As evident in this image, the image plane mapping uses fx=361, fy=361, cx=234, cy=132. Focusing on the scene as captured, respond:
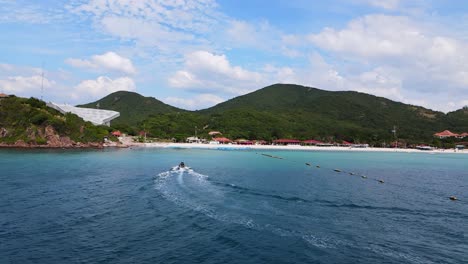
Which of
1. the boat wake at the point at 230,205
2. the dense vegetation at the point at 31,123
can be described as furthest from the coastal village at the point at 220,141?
the boat wake at the point at 230,205

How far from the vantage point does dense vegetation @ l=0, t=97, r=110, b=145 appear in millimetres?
113438

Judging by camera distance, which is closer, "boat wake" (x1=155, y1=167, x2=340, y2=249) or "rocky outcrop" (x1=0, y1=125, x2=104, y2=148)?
"boat wake" (x1=155, y1=167, x2=340, y2=249)

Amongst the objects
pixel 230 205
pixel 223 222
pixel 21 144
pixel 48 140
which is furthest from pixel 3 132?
pixel 223 222

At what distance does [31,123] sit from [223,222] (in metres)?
111

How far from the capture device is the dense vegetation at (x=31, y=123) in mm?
113438

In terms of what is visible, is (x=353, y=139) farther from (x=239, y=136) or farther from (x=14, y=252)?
(x=14, y=252)

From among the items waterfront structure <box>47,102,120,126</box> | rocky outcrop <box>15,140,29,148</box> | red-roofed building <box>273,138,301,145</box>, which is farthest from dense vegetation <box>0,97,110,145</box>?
red-roofed building <box>273,138,301,145</box>

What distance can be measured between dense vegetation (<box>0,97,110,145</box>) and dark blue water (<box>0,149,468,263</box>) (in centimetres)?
Answer: 7723

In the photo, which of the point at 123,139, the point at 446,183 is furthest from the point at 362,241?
the point at 123,139

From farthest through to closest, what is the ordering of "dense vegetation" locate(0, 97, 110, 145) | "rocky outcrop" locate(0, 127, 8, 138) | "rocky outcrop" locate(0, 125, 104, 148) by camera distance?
"dense vegetation" locate(0, 97, 110, 145) < "rocky outcrop" locate(0, 127, 8, 138) < "rocky outcrop" locate(0, 125, 104, 148)

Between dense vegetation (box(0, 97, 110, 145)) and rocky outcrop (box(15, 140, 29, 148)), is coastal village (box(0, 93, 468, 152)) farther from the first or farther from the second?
rocky outcrop (box(15, 140, 29, 148))

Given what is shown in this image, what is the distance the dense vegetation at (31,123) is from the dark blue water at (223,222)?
7723 cm

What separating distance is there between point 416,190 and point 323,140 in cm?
14979

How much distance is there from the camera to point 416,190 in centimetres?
4497
